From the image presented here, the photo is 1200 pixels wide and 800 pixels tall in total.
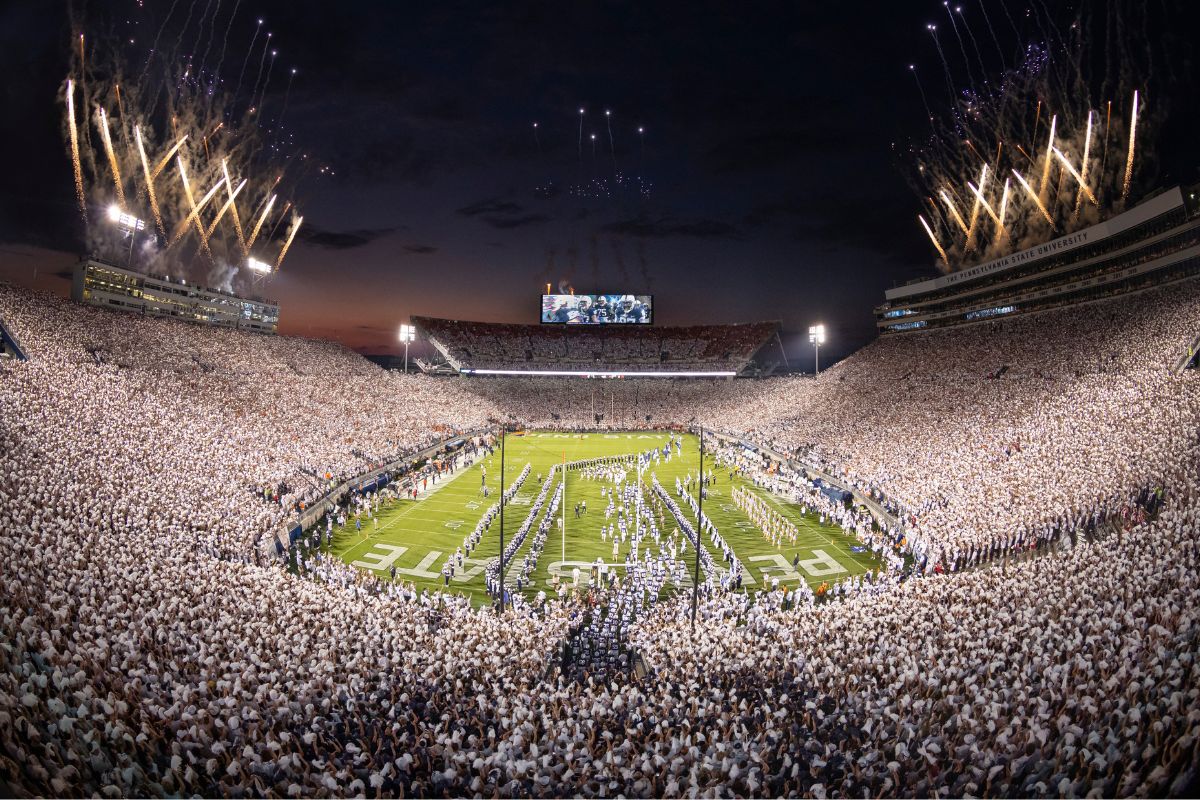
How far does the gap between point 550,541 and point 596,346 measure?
191ft

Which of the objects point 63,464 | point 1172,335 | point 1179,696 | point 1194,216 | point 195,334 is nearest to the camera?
point 1179,696

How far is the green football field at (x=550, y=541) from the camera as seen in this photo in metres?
18.9

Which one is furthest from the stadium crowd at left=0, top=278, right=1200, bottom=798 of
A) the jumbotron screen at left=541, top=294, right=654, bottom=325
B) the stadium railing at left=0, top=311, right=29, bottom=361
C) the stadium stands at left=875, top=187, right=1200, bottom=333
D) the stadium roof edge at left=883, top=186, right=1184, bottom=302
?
the jumbotron screen at left=541, top=294, right=654, bottom=325

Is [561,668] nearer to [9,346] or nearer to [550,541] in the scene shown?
[550,541]

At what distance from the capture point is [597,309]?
245 ft

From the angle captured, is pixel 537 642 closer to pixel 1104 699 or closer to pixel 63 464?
pixel 1104 699

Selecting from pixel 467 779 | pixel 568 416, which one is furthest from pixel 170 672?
pixel 568 416

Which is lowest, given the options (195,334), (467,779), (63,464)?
(467,779)

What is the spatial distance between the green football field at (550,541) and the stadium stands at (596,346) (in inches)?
1657

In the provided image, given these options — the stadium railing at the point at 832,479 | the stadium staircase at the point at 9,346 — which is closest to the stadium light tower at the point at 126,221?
the stadium staircase at the point at 9,346

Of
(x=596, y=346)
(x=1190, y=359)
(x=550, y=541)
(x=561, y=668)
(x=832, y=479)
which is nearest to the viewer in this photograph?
(x=561, y=668)

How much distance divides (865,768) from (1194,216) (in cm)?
3932

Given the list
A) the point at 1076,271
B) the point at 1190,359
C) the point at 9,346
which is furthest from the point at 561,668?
the point at 1076,271

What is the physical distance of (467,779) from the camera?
286 inches
